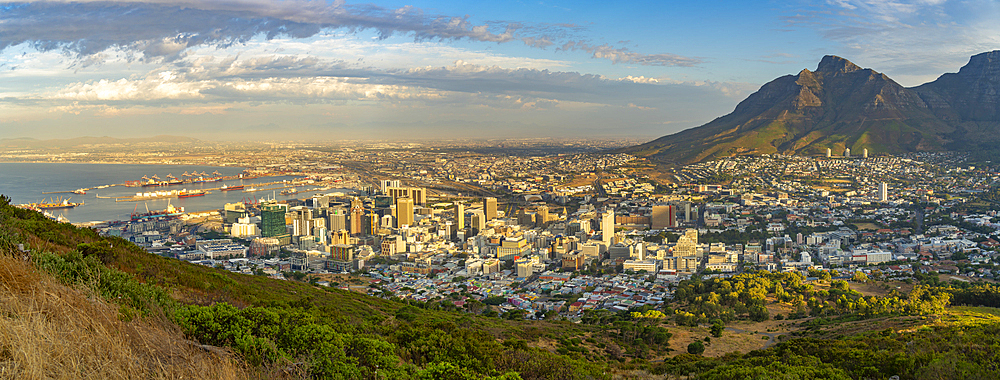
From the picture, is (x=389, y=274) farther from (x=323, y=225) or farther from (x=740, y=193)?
(x=740, y=193)

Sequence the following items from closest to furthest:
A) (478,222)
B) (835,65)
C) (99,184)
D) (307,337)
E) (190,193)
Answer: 1. (307,337)
2. (478,222)
3. (190,193)
4. (99,184)
5. (835,65)

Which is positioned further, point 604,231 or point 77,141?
point 77,141

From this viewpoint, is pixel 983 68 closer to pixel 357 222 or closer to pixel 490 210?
pixel 490 210

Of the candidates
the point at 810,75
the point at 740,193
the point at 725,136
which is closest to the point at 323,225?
the point at 740,193

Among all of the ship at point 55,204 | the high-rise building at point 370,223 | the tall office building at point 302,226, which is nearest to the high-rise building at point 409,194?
the high-rise building at point 370,223

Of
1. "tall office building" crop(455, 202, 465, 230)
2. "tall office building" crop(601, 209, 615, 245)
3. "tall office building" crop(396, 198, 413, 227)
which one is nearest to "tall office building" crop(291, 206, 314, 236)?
"tall office building" crop(396, 198, 413, 227)

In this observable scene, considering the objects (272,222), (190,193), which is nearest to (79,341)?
(272,222)
